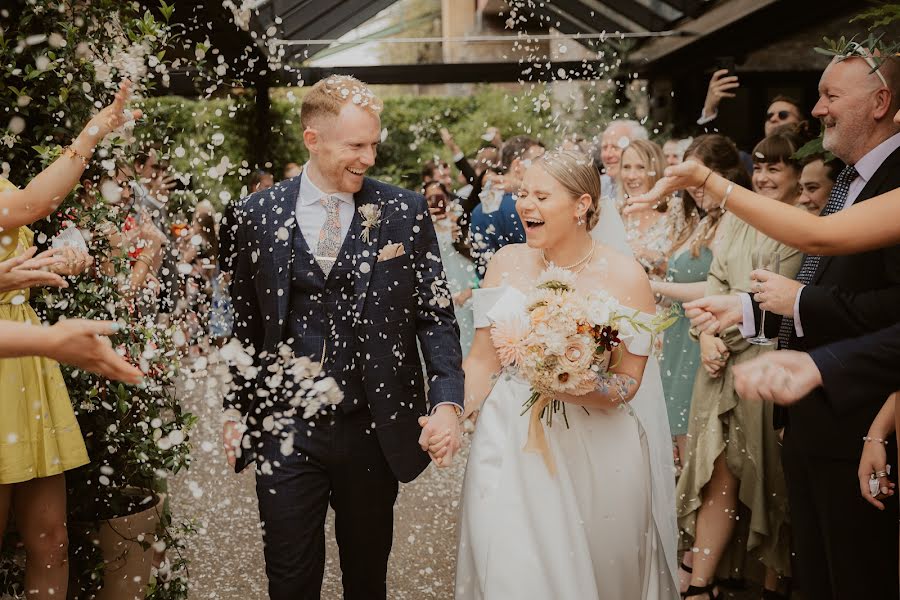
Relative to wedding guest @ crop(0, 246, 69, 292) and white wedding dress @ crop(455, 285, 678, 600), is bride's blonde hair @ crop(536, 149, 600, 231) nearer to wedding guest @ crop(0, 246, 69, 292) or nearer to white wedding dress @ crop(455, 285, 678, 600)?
white wedding dress @ crop(455, 285, 678, 600)

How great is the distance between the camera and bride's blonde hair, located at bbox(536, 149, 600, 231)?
3203 millimetres

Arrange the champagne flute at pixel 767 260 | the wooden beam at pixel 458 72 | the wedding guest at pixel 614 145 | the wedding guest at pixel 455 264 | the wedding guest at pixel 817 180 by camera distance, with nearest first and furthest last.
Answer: the champagne flute at pixel 767 260
the wedding guest at pixel 817 180
the wedding guest at pixel 614 145
the wedding guest at pixel 455 264
the wooden beam at pixel 458 72

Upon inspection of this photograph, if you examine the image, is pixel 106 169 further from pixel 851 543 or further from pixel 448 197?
pixel 448 197

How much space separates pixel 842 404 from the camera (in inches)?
90.2

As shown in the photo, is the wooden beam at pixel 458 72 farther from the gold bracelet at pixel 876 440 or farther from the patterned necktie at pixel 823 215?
the gold bracelet at pixel 876 440

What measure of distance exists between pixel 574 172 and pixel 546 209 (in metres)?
0.18

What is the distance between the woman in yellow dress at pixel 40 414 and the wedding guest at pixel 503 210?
2.79 metres

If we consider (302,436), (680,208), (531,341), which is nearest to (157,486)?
(302,436)

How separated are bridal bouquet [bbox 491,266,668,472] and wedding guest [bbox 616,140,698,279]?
2.20 metres

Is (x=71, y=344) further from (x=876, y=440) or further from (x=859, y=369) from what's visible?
(x=876, y=440)

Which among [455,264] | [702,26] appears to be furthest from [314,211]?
[702,26]

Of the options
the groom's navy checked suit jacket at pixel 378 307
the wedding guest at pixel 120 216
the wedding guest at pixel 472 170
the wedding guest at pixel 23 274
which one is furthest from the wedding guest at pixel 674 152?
the wedding guest at pixel 23 274

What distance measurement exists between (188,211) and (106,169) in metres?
5.57

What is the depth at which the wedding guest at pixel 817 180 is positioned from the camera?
397cm
